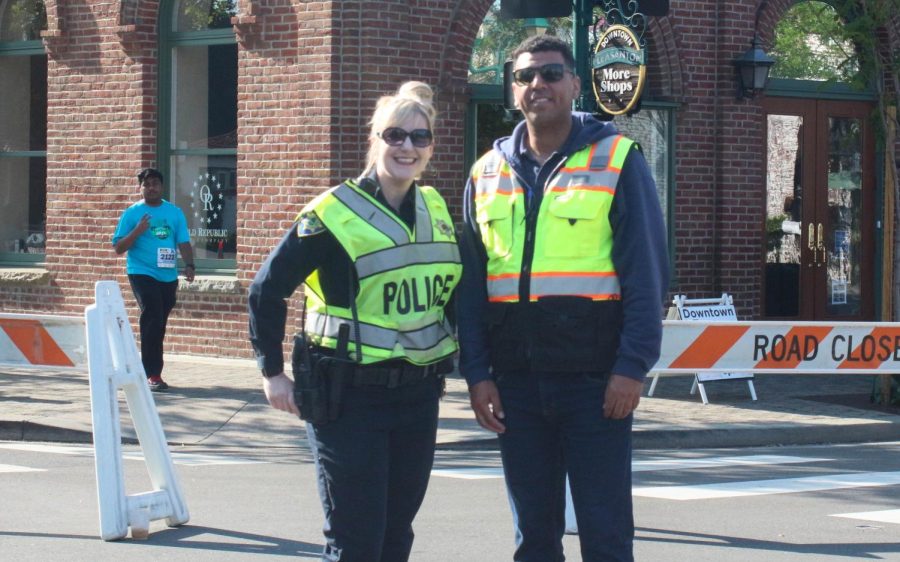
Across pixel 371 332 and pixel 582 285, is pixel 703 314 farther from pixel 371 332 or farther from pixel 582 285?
pixel 371 332

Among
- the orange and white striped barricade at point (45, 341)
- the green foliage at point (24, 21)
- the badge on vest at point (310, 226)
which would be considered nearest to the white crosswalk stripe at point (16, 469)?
the orange and white striped barricade at point (45, 341)

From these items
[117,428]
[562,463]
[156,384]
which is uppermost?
[562,463]

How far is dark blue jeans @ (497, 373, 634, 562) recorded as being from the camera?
4.44 m

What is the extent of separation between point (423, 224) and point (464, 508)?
372 centimetres

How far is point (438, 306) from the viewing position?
4617 millimetres

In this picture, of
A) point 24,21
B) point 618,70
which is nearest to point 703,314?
point 618,70

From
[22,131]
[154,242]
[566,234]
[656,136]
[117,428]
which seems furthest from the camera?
[22,131]

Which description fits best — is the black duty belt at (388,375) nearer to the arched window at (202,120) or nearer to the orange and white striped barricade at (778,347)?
the orange and white striped barricade at (778,347)

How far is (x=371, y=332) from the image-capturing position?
4453mm

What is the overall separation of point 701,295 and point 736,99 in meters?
2.07

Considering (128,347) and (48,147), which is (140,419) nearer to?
(128,347)

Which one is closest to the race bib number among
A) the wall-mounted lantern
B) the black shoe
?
the black shoe

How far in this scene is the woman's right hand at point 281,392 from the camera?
4.46m

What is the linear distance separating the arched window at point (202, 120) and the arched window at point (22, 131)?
1.94 m
